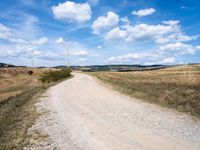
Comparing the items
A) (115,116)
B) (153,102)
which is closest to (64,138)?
(115,116)

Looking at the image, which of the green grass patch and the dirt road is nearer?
the dirt road

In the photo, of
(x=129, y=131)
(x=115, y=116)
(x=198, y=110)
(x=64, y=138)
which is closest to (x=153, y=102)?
(x=198, y=110)

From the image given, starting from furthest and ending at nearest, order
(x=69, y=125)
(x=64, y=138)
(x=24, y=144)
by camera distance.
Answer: (x=69, y=125) < (x=64, y=138) < (x=24, y=144)

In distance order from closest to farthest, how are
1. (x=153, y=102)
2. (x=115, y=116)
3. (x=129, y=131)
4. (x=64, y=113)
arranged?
(x=129, y=131) < (x=115, y=116) < (x=64, y=113) < (x=153, y=102)

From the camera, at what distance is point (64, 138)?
761 centimetres

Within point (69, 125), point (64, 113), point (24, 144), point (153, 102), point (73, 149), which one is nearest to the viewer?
point (73, 149)

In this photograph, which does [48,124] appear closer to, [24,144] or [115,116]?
[24,144]

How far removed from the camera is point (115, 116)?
1084 cm

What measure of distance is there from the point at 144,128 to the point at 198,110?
4652 millimetres

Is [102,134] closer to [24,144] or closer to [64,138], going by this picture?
[64,138]

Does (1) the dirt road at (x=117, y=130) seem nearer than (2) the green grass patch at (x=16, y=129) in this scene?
Yes

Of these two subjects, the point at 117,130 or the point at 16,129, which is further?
the point at 16,129

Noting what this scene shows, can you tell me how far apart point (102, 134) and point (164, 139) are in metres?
2.01

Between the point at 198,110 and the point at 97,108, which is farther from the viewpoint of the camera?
the point at 97,108
